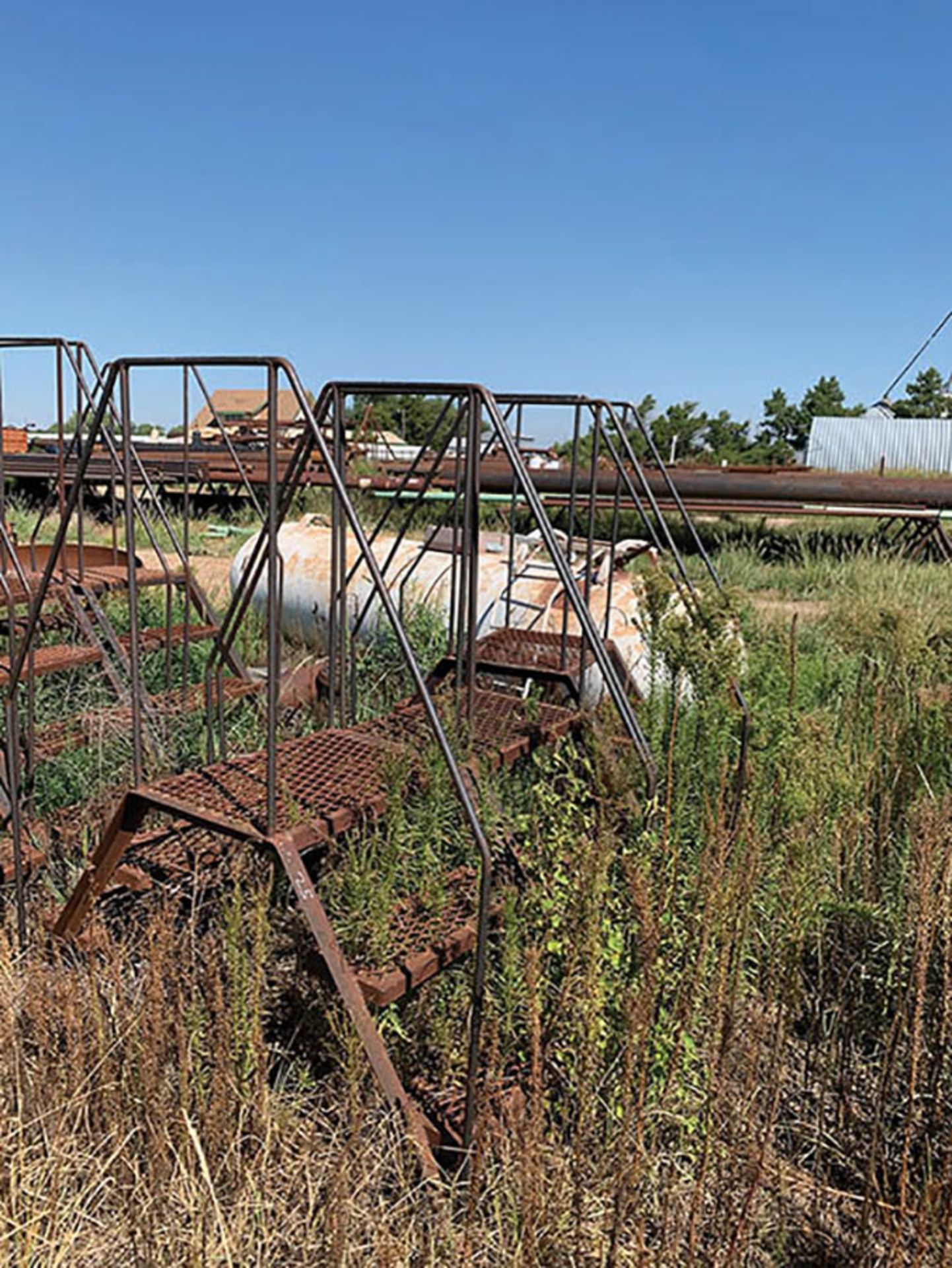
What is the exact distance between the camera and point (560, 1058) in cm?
250

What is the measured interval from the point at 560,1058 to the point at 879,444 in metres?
35.5

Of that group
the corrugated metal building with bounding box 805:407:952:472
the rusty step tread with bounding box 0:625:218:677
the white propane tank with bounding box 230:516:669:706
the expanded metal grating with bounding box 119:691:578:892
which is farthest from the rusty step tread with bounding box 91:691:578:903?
the corrugated metal building with bounding box 805:407:952:472

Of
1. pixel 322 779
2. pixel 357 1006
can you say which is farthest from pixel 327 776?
pixel 357 1006

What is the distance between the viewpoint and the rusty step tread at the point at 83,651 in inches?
190

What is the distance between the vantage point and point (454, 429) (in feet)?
13.3

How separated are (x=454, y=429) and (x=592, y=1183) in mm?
2611

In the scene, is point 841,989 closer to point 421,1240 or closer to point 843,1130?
point 843,1130

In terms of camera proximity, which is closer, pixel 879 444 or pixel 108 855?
pixel 108 855

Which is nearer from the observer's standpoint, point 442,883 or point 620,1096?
point 620,1096

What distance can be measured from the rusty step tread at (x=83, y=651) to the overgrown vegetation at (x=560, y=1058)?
162 cm

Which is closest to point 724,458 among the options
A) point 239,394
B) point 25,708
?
point 239,394

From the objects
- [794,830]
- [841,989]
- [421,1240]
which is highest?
[794,830]

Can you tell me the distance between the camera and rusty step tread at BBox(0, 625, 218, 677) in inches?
190

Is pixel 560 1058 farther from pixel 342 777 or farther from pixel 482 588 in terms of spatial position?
pixel 482 588
